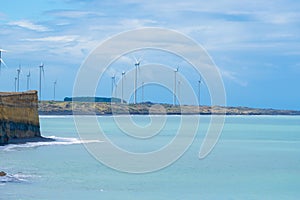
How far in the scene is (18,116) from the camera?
59125 mm

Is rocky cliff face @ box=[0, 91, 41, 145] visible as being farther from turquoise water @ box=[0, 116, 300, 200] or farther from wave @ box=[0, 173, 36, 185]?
wave @ box=[0, 173, 36, 185]

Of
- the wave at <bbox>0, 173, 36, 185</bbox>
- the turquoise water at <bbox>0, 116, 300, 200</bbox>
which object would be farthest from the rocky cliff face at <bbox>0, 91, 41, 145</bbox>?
the wave at <bbox>0, 173, 36, 185</bbox>

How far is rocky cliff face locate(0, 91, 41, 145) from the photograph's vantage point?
5662cm

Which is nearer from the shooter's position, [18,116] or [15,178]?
[15,178]

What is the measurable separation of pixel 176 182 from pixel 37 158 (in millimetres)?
14540

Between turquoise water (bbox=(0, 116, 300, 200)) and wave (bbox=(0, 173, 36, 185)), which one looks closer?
turquoise water (bbox=(0, 116, 300, 200))

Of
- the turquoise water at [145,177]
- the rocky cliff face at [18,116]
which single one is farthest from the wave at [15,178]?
the rocky cliff face at [18,116]

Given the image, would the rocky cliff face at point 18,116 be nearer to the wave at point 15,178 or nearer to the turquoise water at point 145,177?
the turquoise water at point 145,177

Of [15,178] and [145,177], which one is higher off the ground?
[15,178]

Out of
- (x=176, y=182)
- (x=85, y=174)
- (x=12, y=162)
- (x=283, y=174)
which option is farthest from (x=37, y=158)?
(x=283, y=174)

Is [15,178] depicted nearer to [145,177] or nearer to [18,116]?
[145,177]

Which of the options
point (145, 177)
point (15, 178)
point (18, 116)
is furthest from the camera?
point (18, 116)

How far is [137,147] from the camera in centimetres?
6531

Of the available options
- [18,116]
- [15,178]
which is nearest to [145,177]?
[15,178]
